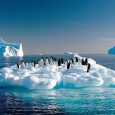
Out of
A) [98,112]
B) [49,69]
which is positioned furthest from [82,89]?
[98,112]

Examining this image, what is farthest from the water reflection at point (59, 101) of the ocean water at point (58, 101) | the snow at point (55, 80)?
the snow at point (55, 80)

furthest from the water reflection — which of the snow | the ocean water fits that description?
the snow

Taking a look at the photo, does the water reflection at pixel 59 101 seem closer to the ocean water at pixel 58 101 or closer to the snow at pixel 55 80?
the ocean water at pixel 58 101

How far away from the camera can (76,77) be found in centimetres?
3378

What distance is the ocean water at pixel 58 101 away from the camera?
77.8ft

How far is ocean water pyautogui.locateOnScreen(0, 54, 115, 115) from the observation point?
23.7 metres

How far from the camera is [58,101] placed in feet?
89.1

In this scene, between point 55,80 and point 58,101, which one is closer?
point 58,101

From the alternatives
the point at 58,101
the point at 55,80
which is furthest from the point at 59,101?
the point at 55,80

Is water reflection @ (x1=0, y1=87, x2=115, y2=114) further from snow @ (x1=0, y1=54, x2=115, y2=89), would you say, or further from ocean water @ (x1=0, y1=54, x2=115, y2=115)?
snow @ (x1=0, y1=54, x2=115, y2=89)

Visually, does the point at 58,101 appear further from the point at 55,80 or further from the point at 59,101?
the point at 55,80

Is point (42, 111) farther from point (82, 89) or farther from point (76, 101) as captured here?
point (82, 89)

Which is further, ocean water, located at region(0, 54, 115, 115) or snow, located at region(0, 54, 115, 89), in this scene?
snow, located at region(0, 54, 115, 89)

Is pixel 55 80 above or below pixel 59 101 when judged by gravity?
above
